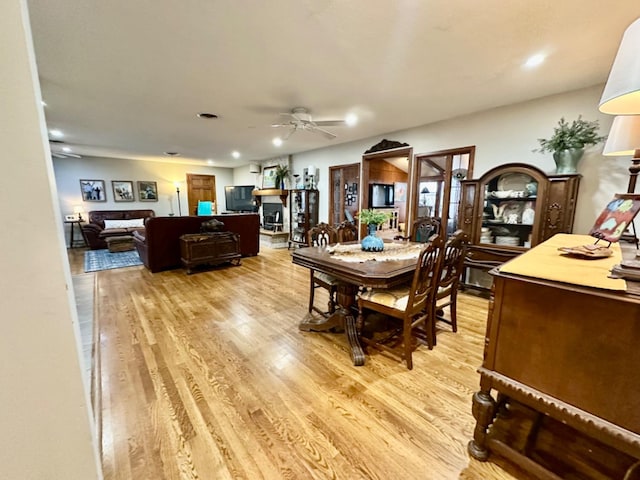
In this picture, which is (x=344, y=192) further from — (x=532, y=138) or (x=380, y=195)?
(x=532, y=138)

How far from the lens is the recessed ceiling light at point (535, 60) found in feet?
6.96

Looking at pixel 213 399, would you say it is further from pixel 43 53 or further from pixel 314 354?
pixel 43 53

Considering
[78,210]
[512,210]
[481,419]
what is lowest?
[481,419]

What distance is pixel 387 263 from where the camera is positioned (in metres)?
2.08

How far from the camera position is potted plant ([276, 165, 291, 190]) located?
6879 millimetres

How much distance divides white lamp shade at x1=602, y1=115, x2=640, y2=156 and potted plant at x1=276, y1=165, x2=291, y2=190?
596 centimetres

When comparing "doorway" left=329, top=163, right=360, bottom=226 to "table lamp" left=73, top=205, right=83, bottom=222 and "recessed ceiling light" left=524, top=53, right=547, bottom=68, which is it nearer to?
"recessed ceiling light" left=524, top=53, right=547, bottom=68

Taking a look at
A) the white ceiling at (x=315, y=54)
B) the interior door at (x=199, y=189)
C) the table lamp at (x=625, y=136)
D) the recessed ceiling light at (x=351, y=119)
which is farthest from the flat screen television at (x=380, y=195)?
the interior door at (x=199, y=189)

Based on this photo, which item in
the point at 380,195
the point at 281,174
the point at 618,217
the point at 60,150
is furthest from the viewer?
the point at 281,174

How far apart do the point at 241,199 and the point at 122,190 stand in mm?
3223

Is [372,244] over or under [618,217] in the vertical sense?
under

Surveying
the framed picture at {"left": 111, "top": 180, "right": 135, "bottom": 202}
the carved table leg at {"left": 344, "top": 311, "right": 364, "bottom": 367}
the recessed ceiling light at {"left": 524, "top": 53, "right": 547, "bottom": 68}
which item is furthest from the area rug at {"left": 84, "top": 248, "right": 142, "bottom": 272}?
the recessed ceiling light at {"left": 524, "top": 53, "right": 547, "bottom": 68}

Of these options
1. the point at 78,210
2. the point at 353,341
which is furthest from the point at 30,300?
the point at 78,210

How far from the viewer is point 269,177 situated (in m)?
7.63
